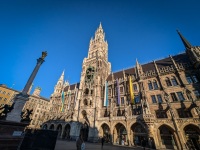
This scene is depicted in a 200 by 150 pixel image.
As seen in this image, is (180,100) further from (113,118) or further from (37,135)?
(37,135)

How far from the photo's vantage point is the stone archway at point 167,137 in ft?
65.4

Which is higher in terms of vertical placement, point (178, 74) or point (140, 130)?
point (178, 74)

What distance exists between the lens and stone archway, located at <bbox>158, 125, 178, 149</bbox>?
1994 centimetres

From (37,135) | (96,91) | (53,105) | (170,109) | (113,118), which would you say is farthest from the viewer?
(53,105)

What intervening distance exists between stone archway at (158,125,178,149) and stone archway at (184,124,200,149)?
2153 millimetres

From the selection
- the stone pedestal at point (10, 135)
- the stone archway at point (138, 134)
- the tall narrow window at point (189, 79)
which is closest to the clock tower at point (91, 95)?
the stone archway at point (138, 134)

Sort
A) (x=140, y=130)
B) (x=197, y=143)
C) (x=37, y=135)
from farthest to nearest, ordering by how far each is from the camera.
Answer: (x=140, y=130), (x=197, y=143), (x=37, y=135)

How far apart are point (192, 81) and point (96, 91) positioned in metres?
24.2

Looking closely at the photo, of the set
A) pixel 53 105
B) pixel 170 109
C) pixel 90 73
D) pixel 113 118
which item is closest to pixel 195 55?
pixel 170 109

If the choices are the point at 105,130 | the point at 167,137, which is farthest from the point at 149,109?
the point at 105,130

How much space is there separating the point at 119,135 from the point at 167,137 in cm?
1053

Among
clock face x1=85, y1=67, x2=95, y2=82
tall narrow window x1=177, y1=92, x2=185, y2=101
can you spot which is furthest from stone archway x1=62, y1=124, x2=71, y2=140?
tall narrow window x1=177, y1=92, x2=185, y2=101

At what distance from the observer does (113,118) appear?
25797mm

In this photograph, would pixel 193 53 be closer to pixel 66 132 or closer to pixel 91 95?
pixel 91 95
